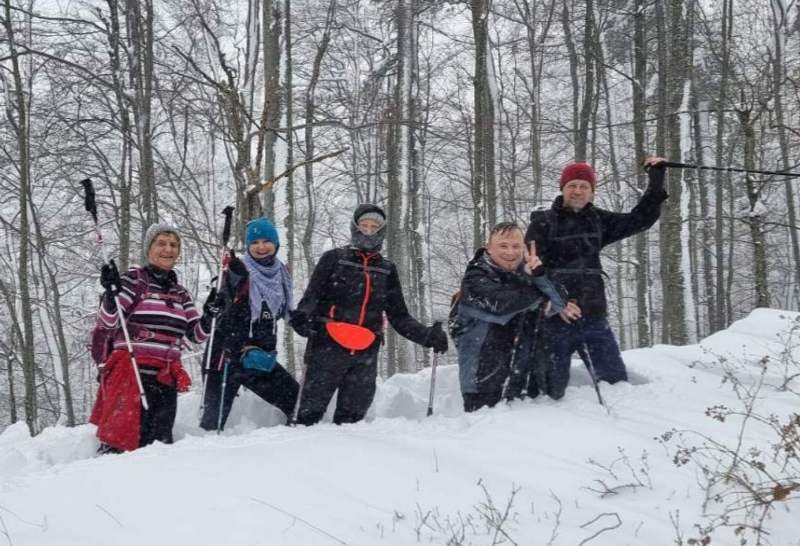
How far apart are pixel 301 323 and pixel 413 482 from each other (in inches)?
68.7

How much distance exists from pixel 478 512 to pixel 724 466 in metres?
1.32

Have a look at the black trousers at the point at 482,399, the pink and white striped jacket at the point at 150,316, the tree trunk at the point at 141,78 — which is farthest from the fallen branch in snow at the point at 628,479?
the tree trunk at the point at 141,78

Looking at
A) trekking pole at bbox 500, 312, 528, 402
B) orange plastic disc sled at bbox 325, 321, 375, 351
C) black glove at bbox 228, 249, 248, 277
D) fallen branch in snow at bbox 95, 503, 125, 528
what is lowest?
fallen branch in snow at bbox 95, 503, 125, 528

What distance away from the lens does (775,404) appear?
4.22 m

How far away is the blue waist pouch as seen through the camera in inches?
189

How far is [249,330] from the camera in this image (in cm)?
494

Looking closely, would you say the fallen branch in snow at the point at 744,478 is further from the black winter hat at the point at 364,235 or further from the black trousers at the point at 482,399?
the black winter hat at the point at 364,235

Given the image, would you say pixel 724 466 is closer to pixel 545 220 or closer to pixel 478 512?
pixel 478 512

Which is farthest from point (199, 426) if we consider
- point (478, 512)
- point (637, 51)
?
point (637, 51)

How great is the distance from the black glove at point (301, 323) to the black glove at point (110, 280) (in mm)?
1187

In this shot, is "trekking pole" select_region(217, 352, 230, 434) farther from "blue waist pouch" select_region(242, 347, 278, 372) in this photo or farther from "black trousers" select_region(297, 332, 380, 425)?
"black trousers" select_region(297, 332, 380, 425)

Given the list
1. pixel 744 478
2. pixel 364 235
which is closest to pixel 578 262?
pixel 364 235

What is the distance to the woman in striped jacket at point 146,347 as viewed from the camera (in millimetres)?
4383

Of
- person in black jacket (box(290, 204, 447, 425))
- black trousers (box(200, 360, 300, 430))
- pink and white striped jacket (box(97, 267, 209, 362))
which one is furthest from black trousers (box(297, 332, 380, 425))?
pink and white striped jacket (box(97, 267, 209, 362))
